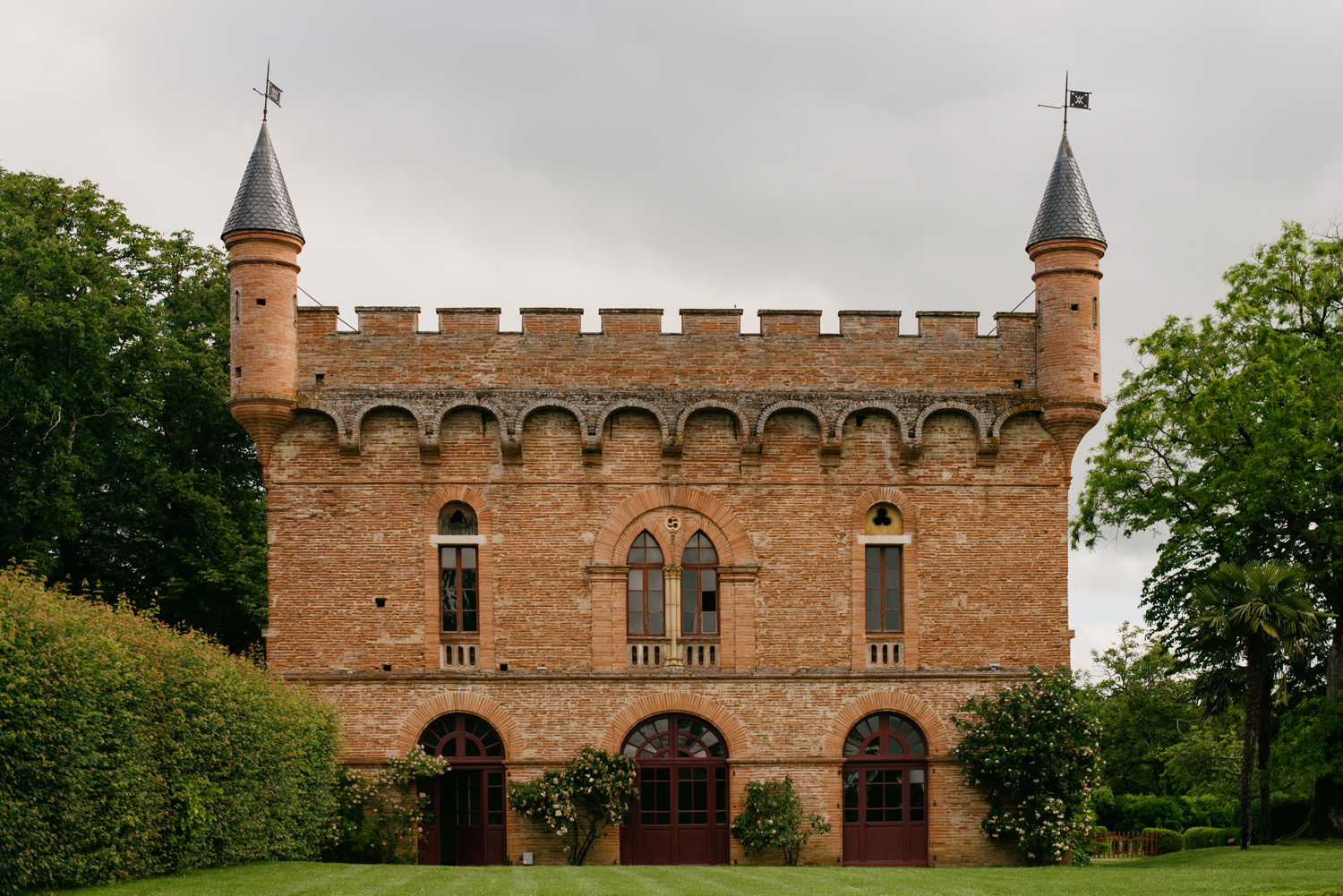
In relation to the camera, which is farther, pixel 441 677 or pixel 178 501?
pixel 178 501

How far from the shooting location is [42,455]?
3123cm

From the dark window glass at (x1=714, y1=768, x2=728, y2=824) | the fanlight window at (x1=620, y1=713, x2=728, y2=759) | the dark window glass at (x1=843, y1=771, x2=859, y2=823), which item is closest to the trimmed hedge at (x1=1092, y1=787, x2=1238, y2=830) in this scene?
the dark window glass at (x1=843, y1=771, x2=859, y2=823)

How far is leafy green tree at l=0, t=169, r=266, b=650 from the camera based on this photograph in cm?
3039

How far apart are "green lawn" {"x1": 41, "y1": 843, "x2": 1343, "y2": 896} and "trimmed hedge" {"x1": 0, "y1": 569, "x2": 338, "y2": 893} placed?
0.58 meters

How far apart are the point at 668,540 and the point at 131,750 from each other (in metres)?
11.8

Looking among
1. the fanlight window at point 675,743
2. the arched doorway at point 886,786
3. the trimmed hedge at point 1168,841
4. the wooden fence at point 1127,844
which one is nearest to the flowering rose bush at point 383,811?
the fanlight window at point 675,743

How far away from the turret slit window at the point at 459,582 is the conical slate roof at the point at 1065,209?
13.2 metres

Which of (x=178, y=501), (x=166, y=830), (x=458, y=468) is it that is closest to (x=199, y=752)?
(x=166, y=830)

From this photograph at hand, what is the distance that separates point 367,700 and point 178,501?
11.1 meters

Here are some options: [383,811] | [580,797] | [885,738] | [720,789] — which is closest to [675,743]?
[720,789]

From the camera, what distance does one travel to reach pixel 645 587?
2617 centimetres

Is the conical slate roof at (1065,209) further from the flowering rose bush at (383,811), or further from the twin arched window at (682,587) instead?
the flowering rose bush at (383,811)

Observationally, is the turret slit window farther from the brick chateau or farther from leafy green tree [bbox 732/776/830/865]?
leafy green tree [bbox 732/776/830/865]

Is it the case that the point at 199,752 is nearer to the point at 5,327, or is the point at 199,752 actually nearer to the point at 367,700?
the point at 367,700
